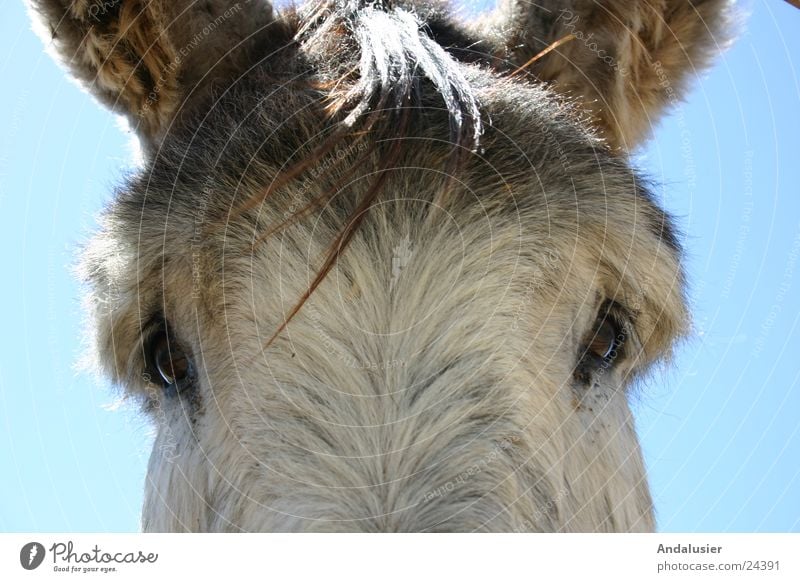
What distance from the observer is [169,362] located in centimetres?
341

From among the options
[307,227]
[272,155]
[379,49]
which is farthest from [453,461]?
[379,49]

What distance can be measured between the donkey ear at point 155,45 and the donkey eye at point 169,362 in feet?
3.17

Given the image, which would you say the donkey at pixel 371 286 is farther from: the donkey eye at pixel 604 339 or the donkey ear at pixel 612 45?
the donkey ear at pixel 612 45

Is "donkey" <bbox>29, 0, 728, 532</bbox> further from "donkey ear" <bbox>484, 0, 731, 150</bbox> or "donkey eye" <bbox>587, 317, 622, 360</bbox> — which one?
"donkey ear" <bbox>484, 0, 731, 150</bbox>

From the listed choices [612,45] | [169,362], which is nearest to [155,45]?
[169,362]

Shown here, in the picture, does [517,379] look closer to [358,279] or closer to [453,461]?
[453,461]

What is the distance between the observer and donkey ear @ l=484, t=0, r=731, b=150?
3.97 metres

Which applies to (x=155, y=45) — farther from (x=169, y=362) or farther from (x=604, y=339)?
(x=604, y=339)

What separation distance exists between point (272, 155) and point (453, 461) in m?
1.20

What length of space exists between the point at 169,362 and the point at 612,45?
88.6 inches
